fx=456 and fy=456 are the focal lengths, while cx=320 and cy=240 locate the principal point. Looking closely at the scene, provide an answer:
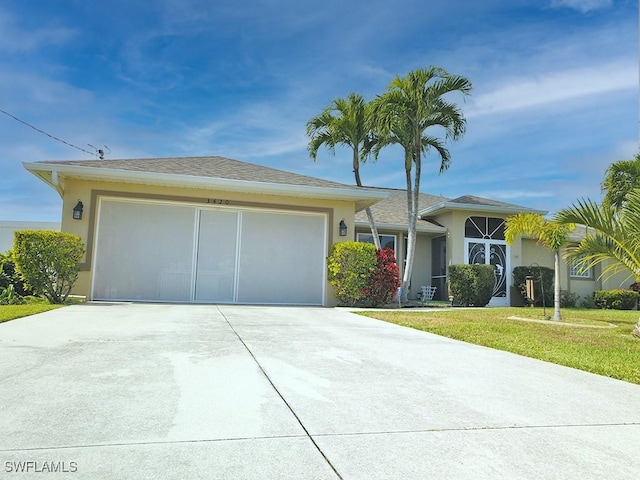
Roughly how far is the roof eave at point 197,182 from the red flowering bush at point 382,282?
1.63 metres

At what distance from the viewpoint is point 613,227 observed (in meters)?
8.59

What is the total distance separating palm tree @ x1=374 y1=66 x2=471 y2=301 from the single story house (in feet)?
7.01

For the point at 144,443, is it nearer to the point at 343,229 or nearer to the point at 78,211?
the point at 78,211

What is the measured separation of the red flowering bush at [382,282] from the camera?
454 inches

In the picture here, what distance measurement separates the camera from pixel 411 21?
11.9 m

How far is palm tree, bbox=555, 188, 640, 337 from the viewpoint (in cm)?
801

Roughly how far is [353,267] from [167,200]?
4861mm

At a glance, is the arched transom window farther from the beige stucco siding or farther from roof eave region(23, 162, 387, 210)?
the beige stucco siding

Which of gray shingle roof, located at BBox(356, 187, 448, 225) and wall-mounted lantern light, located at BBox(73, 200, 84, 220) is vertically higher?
gray shingle roof, located at BBox(356, 187, 448, 225)

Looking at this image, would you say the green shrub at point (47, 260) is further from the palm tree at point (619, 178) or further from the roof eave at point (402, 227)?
the palm tree at point (619, 178)

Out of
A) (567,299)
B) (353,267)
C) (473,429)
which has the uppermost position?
(353,267)

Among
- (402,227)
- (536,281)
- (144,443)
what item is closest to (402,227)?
(402,227)

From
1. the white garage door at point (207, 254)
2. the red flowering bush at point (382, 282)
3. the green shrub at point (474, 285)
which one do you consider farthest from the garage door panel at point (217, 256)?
the green shrub at point (474, 285)

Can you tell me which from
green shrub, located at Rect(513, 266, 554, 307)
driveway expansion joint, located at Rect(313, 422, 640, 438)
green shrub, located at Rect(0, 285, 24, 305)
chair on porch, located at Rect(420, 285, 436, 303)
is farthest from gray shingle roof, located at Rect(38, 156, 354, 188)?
driveway expansion joint, located at Rect(313, 422, 640, 438)
